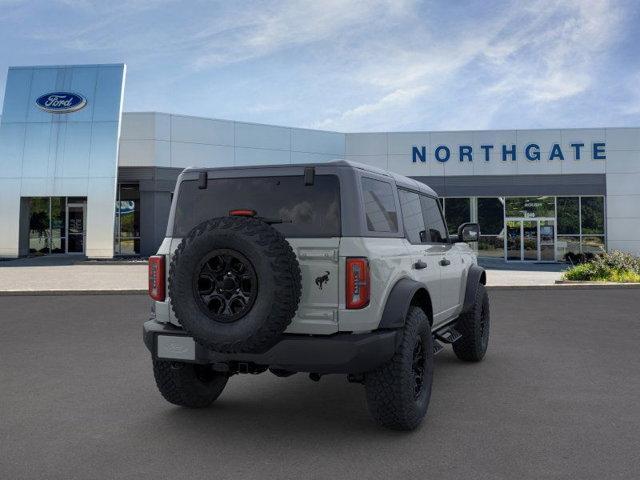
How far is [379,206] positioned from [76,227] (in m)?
29.8

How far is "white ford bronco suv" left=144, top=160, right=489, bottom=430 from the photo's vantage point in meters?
4.03

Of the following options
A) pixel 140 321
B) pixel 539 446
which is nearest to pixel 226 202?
pixel 539 446

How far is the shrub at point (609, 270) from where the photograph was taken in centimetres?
1730

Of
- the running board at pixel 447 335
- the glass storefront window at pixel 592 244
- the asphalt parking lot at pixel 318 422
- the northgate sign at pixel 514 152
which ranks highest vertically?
the northgate sign at pixel 514 152

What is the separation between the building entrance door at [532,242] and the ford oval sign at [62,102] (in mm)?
21555

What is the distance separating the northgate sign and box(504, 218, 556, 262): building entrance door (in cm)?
321

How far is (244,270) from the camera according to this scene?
4.08 metres

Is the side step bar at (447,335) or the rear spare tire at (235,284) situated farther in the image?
the side step bar at (447,335)

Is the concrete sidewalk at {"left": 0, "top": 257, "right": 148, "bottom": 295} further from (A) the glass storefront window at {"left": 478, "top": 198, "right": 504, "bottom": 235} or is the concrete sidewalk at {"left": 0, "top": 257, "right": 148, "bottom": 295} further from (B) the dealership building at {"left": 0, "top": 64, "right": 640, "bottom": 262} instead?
(A) the glass storefront window at {"left": 478, "top": 198, "right": 504, "bottom": 235}

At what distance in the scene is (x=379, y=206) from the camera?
472cm

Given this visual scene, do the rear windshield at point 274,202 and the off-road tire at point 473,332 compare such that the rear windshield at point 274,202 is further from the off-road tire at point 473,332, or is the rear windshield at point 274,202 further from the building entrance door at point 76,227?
the building entrance door at point 76,227

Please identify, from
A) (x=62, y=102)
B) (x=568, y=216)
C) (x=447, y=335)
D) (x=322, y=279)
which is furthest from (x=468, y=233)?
(x=568, y=216)

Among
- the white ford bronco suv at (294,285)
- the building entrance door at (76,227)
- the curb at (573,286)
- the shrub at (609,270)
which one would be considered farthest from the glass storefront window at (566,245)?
the white ford bronco suv at (294,285)

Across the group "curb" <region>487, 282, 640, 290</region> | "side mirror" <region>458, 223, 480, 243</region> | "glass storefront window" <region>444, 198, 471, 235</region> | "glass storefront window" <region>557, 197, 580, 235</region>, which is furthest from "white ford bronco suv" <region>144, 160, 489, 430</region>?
"glass storefront window" <region>557, 197, 580, 235</region>
